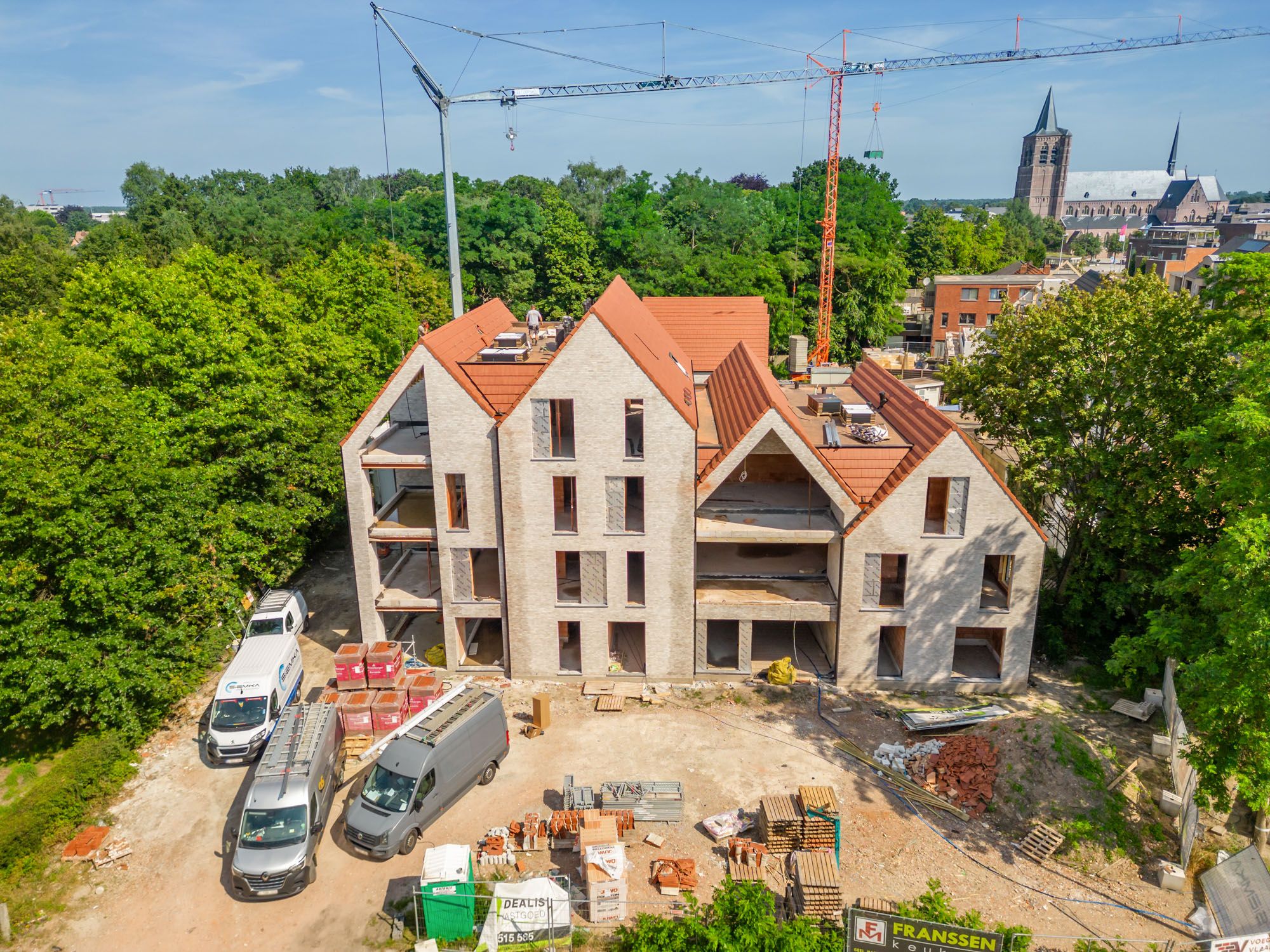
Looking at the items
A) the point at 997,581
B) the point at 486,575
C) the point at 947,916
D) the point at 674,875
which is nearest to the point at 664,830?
the point at 674,875

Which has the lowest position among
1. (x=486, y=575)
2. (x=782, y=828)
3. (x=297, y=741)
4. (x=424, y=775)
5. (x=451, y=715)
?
(x=782, y=828)

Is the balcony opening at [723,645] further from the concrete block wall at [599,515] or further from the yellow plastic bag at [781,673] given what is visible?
the concrete block wall at [599,515]

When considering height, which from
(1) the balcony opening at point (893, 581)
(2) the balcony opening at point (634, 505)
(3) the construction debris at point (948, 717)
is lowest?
(3) the construction debris at point (948, 717)

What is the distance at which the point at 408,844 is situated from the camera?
80.9 feet

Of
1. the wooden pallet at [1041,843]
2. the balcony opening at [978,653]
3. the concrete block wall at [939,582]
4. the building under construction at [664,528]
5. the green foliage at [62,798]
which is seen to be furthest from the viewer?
the balcony opening at [978,653]

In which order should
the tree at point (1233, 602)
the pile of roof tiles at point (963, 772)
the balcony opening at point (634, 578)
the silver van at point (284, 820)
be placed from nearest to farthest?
the tree at point (1233, 602)
the silver van at point (284, 820)
the pile of roof tiles at point (963, 772)
the balcony opening at point (634, 578)

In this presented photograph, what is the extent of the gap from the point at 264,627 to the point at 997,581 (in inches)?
1223

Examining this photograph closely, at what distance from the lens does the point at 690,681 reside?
33.0 metres

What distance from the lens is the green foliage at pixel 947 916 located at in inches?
765

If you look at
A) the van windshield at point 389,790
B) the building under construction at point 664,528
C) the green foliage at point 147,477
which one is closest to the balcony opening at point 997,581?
the building under construction at point 664,528

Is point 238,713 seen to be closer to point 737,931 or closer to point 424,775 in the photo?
point 424,775

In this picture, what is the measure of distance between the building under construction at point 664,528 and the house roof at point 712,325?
11172 millimetres

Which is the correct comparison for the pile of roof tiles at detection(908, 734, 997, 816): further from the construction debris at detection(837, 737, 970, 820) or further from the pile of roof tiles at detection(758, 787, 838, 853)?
the pile of roof tiles at detection(758, 787, 838, 853)

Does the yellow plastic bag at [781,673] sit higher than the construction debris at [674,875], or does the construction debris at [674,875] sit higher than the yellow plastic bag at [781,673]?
the yellow plastic bag at [781,673]
